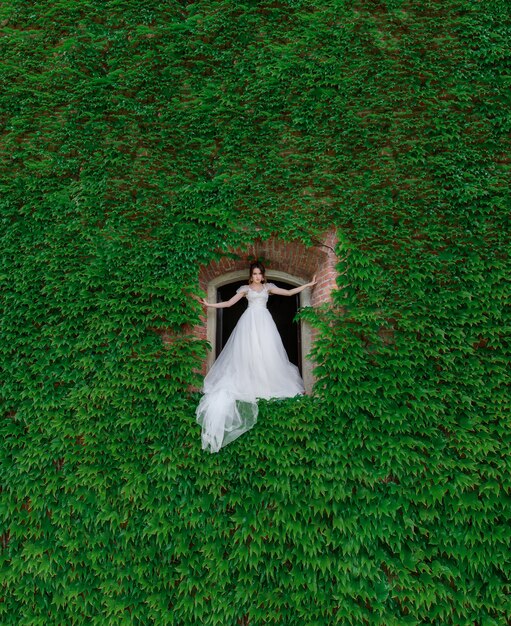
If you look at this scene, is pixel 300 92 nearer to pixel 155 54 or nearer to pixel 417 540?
pixel 155 54

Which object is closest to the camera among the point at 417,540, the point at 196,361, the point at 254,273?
the point at 417,540

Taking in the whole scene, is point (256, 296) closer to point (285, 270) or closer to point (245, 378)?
point (285, 270)

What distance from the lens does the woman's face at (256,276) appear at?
13.6 feet

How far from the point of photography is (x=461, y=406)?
3.61 m

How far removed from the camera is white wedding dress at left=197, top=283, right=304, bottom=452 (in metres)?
3.58

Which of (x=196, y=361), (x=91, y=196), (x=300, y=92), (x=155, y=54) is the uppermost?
(x=155, y=54)

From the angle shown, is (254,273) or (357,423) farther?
(254,273)

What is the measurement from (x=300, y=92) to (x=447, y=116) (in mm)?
1697

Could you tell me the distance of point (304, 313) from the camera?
392 centimetres

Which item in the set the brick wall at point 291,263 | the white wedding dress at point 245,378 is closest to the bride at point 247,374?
the white wedding dress at point 245,378

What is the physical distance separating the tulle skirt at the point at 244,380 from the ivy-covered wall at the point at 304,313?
0.65ft

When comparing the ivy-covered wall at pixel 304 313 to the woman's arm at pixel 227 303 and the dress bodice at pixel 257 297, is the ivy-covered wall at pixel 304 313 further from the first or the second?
the dress bodice at pixel 257 297

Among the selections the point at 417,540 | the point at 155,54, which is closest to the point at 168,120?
the point at 155,54

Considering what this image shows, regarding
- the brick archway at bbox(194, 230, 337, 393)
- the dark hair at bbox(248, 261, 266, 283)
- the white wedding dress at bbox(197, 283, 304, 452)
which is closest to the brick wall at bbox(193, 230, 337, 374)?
the brick archway at bbox(194, 230, 337, 393)
